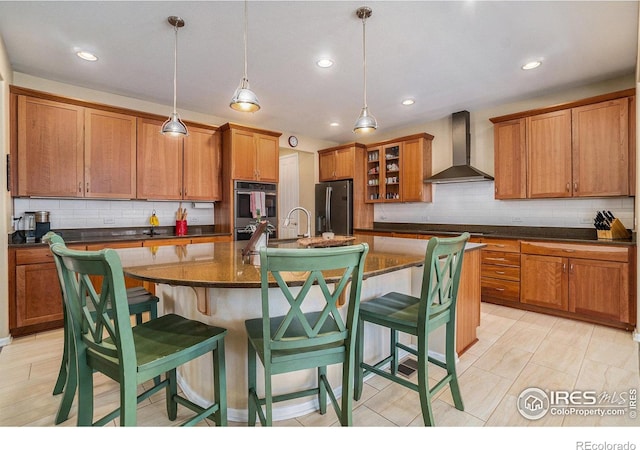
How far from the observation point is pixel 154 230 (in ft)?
13.7

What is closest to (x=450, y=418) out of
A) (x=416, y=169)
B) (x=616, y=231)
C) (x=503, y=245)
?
(x=503, y=245)

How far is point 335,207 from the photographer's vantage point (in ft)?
18.6

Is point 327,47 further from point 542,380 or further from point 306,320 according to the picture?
point 542,380

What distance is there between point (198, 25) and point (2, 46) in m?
1.75

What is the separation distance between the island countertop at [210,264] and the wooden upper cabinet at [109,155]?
6.19ft

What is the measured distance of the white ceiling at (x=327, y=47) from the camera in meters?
2.28

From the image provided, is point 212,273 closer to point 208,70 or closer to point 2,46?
point 208,70

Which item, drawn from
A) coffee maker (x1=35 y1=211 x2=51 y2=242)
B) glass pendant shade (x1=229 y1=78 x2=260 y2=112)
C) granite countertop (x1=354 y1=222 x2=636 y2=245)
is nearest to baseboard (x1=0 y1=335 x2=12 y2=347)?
coffee maker (x1=35 y1=211 x2=51 y2=242)

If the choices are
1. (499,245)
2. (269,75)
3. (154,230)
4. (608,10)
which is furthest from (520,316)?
(154,230)

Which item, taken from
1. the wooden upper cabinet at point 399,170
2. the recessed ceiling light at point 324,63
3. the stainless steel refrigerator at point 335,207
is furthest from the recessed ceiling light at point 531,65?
the stainless steel refrigerator at point 335,207

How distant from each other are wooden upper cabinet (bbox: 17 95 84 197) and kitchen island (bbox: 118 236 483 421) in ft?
6.22

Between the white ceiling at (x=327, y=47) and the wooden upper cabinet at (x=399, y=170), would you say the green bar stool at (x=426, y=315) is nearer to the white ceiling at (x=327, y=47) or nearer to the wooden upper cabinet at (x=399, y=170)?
the white ceiling at (x=327, y=47)

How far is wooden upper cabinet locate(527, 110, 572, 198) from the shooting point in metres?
3.55

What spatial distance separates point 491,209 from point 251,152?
3494mm
